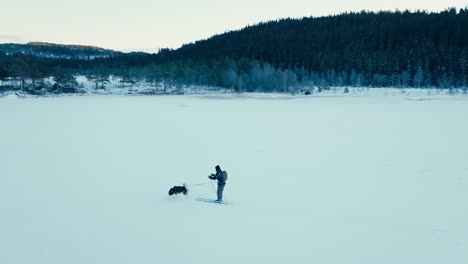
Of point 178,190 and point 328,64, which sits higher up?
point 328,64

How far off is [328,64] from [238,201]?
106215 mm

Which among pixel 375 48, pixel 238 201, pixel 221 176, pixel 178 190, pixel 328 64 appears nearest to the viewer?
pixel 221 176

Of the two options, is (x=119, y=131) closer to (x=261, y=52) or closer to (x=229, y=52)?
(x=261, y=52)

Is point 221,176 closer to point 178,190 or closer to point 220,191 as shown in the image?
point 220,191

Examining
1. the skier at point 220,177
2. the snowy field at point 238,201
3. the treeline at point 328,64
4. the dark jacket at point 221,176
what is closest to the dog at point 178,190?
the snowy field at point 238,201

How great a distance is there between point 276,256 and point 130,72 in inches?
4463

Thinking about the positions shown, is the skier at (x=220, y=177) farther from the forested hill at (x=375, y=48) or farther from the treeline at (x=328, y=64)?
the forested hill at (x=375, y=48)

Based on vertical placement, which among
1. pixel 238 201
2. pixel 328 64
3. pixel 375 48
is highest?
pixel 375 48

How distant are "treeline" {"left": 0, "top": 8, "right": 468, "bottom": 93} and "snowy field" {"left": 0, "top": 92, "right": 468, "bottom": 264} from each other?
212 ft

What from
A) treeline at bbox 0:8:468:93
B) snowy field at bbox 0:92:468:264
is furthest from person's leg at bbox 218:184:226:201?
treeline at bbox 0:8:468:93

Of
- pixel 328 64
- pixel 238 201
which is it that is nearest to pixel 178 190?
pixel 238 201

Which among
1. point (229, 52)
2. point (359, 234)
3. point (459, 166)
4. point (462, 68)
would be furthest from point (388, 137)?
point (229, 52)

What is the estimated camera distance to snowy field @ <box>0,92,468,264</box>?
26.6ft

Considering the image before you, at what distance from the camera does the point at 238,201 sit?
11.4 meters
